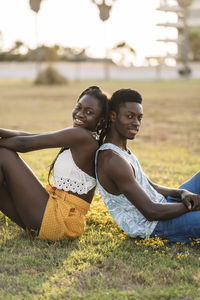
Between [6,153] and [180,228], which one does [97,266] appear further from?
[6,153]

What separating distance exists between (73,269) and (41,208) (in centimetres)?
61

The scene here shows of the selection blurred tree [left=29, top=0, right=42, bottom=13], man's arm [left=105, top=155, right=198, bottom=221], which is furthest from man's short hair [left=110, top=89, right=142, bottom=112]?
blurred tree [left=29, top=0, right=42, bottom=13]

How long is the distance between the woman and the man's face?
0.10 metres


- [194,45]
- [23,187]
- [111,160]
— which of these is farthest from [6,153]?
[194,45]

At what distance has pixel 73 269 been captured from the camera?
12.1 ft

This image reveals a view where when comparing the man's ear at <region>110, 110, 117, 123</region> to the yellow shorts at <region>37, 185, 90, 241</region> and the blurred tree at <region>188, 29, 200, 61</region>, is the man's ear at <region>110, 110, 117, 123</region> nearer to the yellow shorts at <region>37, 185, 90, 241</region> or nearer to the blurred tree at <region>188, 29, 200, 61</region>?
the yellow shorts at <region>37, 185, 90, 241</region>

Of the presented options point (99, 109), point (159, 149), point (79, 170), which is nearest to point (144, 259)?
point (79, 170)

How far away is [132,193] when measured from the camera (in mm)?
3826

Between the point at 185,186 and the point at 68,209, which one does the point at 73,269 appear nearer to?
the point at 68,209

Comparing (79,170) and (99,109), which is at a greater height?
(99,109)

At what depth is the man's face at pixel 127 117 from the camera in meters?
3.97

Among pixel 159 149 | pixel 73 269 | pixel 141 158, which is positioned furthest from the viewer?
pixel 159 149

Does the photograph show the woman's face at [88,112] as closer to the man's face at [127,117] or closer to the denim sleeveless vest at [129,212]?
the man's face at [127,117]

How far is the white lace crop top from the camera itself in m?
4.04
